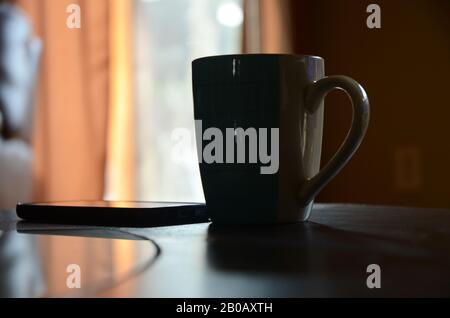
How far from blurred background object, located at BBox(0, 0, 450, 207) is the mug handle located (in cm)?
145

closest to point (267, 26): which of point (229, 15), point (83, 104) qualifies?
point (229, 15)

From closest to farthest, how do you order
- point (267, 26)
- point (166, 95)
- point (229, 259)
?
point (229, 259) → point (166, 95) → point (267, 26)

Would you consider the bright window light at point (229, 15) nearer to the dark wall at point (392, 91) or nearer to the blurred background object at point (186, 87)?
the blurred background object at point (186, 87)

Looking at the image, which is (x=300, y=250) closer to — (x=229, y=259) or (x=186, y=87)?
(x=229, y=259)

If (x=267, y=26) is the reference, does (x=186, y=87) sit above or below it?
below

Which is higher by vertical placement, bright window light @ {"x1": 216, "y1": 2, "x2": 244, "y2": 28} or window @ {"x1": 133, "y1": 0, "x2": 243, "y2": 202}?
bright window light @ {"x1": 216, "y1": 2, "x2": 244, "y2": 28}

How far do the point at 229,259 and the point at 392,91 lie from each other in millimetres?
1920

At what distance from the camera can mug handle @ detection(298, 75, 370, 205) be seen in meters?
0.55

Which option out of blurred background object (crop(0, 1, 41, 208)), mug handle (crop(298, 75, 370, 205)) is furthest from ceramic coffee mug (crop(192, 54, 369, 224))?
blurred background object (crop(0, 1, 41, 208))

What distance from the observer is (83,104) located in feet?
6.40

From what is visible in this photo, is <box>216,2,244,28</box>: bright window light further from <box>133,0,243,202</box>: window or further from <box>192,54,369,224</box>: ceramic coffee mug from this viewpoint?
<box>192,54,369,224</box>: ceramic coffee mug
